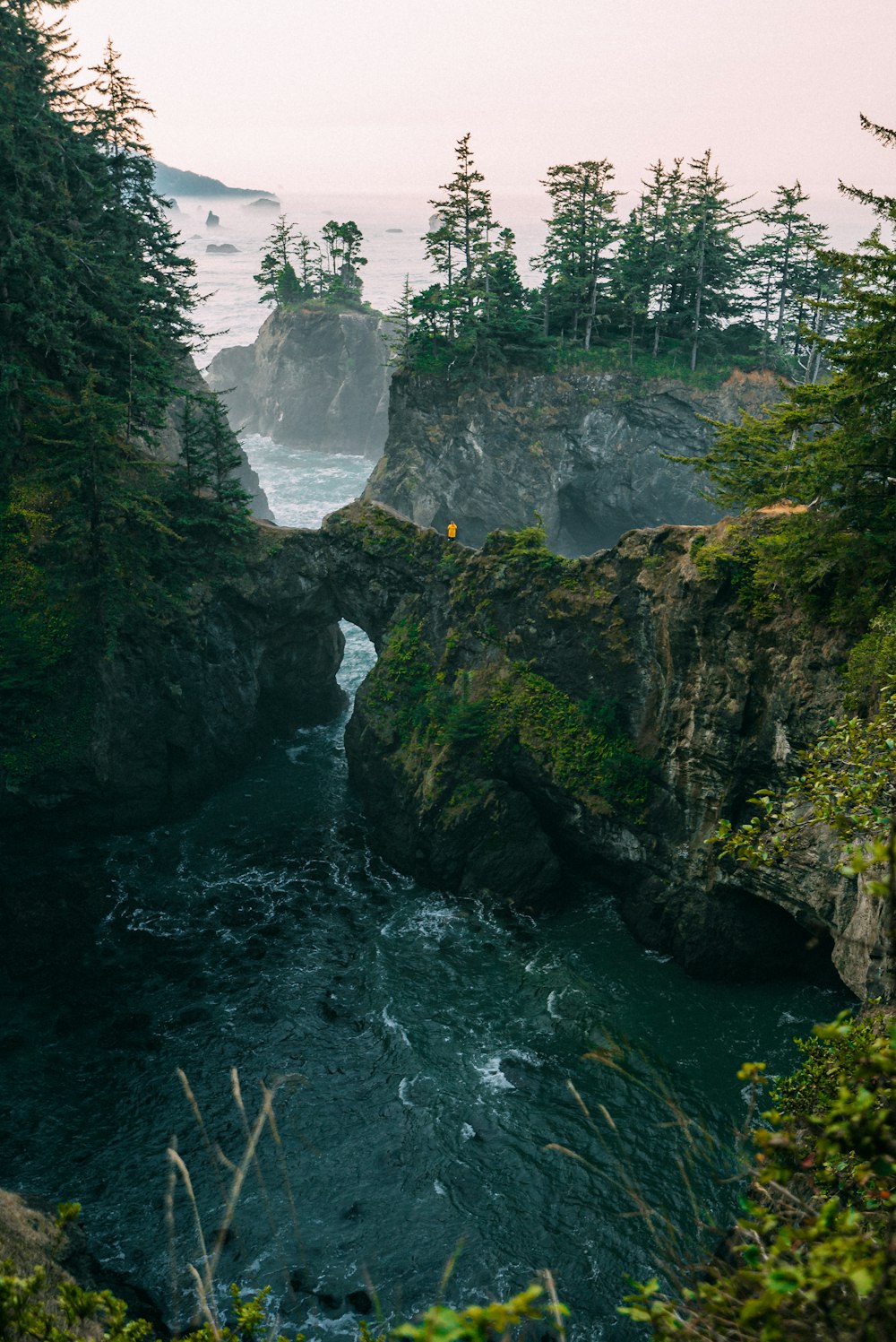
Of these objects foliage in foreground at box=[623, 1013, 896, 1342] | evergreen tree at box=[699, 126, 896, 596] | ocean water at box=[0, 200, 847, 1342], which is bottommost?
ocean water at box=[0, 200, 847, 1342]

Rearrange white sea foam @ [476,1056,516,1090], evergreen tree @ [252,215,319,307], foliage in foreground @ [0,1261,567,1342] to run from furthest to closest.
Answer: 1. evergreen tree @ [252,215,319,307]
2. white sea foam @ [476,1056,516,1090]
3. foliage in foreground @ [0,1261,567,1342]

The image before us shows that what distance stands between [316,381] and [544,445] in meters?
41.7

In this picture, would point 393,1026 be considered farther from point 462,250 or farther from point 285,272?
point 285,272

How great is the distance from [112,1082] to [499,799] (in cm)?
1544

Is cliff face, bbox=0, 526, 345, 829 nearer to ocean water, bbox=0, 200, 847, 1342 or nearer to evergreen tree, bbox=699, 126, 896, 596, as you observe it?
ocean water, bbox=0, 200, 847, 1342

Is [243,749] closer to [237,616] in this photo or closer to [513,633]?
[237,616]

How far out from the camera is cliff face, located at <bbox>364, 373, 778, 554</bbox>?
6091cm

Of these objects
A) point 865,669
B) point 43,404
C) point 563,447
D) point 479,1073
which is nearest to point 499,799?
point 479,1073

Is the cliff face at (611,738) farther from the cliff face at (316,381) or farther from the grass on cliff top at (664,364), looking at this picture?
the cliff face at (316,381)

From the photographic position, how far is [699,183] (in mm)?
57125

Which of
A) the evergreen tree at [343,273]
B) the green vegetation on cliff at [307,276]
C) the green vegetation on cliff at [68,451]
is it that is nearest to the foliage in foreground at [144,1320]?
the green vegetation on cliff at [68,451]

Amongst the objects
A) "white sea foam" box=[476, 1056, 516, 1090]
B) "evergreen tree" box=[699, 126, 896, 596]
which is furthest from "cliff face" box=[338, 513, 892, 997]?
"white sea foam" box=[476, 1056, 516, 1090]

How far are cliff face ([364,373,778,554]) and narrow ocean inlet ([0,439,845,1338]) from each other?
1415 inches

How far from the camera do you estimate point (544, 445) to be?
6250 centimetres
